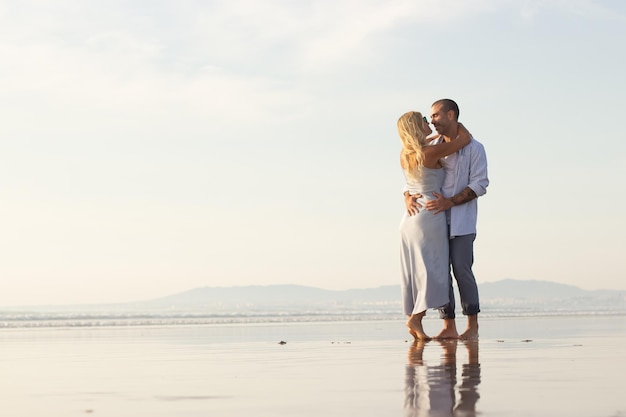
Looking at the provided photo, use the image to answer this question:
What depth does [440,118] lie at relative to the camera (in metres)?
6.83

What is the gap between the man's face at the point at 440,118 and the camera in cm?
684

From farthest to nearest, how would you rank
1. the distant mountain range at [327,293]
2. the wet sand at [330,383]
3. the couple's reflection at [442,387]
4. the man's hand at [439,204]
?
the distant mountain range at [327,293] → the man's hand at [439,204] → the wet sand at [330,383] → the couple's reflection at [442,387]

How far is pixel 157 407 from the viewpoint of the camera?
310 cm

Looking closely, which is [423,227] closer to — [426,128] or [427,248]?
[427,248]

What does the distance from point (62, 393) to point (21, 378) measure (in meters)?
0.85

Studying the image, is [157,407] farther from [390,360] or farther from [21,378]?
[390,360]

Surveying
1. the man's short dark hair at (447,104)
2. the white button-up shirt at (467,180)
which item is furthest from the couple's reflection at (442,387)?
the man's short dark hair at (447,104)

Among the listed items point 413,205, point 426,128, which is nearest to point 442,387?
point 413,205

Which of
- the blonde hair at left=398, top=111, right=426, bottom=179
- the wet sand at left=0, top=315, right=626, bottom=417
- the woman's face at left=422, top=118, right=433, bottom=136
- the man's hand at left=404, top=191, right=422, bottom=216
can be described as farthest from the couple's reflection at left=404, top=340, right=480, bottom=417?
the woman's face at left=422, top=118, right=433, bottom=136

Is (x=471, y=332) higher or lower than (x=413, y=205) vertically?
lower

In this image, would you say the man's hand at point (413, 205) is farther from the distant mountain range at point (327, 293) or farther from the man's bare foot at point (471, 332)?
the distant mountain range at point (327, 293)

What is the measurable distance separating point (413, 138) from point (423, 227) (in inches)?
26.3

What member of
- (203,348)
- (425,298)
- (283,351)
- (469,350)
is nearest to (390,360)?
(469,350)

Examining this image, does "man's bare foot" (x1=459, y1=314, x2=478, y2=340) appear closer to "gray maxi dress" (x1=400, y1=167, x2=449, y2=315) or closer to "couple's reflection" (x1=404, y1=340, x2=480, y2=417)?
"gray maxi dress" (x1=400, y1=167, x2=449, y2=315)
